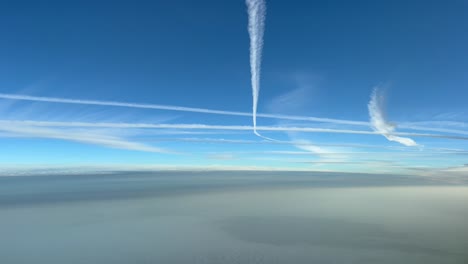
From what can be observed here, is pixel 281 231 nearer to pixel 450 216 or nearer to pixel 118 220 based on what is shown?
pixel 118 220

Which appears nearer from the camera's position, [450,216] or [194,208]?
[450,216]

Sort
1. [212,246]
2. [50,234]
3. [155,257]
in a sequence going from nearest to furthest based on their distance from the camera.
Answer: [155,257], [212,246], [50,234]

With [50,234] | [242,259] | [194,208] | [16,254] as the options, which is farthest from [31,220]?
[242,259]

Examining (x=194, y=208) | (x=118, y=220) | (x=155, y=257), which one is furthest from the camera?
(x=194, y=208)

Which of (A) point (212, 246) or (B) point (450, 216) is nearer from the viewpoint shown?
(A) point (212, 246)

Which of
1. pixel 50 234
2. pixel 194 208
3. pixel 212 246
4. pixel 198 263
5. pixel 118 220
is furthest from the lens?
pixel 194 208

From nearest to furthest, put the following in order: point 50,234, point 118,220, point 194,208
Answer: point 50,234 < point 118,220 < point 194,208

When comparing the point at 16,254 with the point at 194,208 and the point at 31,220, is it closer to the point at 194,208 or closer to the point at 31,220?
the point at 31,220

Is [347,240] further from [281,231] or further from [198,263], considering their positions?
[198,263]

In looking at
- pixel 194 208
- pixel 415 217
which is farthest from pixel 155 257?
pixel 415 217
